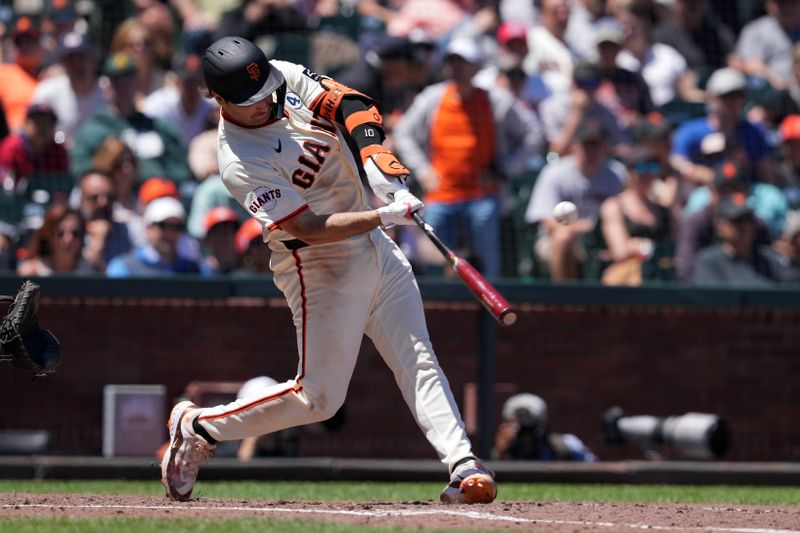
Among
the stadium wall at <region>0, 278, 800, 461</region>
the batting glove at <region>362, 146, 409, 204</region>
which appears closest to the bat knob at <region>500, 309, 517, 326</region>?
the batting glove at <region>362, 146, 409, 204</region>

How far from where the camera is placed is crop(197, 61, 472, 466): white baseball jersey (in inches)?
225

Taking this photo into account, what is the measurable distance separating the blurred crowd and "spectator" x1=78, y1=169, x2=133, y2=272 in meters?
0.01

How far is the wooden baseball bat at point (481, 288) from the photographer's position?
5316mm

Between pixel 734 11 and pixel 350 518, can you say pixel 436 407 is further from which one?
pixel 734 11

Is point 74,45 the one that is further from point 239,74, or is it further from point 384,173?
point 384,173

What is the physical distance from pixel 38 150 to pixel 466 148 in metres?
3.11

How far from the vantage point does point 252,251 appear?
→ 962 centimetres

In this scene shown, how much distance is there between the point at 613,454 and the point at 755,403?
3.60 feet

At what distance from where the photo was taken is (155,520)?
16.5ft

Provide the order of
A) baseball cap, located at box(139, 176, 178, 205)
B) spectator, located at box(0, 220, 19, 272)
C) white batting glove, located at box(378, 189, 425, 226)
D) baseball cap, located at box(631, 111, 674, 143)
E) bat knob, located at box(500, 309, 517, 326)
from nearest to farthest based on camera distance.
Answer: bat knob, located at box(500, 309, 517, 326) < white batting glove, located at box(378, 189, 425, 226) < spectator, located at box(0, 220, 19, 272) < baseball cap, located at box(139, 176, 178, 205) < baseball cap, located at box(631, 111, 674, 143)

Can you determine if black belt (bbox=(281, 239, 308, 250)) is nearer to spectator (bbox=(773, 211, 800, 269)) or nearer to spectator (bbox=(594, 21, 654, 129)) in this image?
spectator (bbox=(773, 211, 800, 269))

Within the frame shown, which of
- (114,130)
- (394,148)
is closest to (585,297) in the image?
(394,148)

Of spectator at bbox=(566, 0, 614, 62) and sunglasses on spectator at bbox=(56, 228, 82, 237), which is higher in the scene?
spectator at bbox=(566, 0, 614, 62)

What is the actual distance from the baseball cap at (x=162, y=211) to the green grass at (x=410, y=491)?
2.01 m
